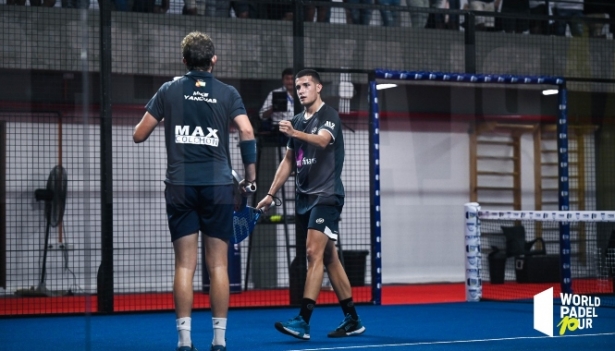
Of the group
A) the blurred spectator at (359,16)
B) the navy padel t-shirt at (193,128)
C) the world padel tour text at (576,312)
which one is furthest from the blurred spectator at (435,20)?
the navy padel t-shirt at (193,128)

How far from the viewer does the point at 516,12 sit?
33.0 ft

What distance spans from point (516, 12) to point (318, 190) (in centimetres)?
529

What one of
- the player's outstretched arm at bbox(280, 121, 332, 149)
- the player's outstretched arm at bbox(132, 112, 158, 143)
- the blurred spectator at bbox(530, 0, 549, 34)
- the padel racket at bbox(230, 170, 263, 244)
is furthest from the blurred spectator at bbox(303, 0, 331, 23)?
the player's outstretched arm at bbox(132, 112, 158, 143)

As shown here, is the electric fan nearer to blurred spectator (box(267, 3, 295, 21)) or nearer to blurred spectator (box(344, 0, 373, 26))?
blurred spectator (box(267, 3, 295, 21))

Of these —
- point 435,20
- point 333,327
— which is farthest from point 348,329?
point 435,20

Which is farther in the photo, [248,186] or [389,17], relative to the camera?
[389,17]

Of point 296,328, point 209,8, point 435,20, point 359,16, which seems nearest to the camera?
point 296,328

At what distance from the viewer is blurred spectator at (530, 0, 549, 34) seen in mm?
10375

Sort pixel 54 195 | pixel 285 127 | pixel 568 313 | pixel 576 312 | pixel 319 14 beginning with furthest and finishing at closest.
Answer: pixel 319 14
pixel 54 195
pixel 576 312
pixel 568 313
pixel 285 127

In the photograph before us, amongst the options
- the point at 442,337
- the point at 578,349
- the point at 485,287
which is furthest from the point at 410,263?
the point at 578,349

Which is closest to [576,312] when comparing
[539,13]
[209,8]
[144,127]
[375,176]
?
[375,176]

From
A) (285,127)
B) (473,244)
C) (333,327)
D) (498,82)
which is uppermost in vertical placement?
(498,82)

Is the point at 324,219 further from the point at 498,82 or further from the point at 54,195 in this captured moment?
the point at 54,195

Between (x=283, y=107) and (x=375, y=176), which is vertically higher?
(x=283, y=107)
